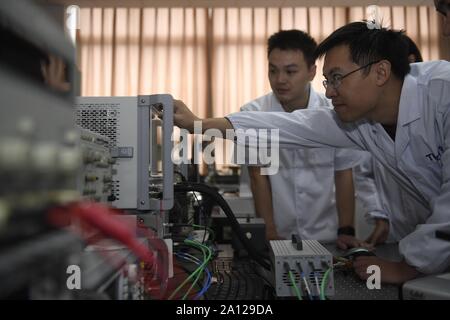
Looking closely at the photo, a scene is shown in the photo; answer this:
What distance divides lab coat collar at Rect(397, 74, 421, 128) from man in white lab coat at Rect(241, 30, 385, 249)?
603mm

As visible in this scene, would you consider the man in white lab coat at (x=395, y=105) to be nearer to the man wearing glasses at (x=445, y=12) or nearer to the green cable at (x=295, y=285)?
the man wearing glasses at (x=445, y=12)

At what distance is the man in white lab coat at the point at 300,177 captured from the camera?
67.3 inches

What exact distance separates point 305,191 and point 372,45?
0.80 metres

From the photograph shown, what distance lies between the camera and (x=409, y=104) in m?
1.08

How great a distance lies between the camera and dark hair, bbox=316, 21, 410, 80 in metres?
1.11

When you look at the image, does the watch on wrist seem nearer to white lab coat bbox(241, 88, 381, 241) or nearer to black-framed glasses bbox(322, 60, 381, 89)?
white lab coat bbox(241, 88, 381, 241)

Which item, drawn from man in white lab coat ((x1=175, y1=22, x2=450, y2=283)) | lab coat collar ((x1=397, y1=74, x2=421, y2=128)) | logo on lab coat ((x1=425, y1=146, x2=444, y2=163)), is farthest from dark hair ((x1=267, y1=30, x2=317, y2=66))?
logo on lab coat ((x1=425, y1=146, x2=444, y2=163))

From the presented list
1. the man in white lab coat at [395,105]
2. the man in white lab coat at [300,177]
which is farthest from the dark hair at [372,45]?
the man in white lab coat at [300,177]

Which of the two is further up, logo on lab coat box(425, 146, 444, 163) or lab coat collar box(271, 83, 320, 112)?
lab coat collar box(271, 83, 320, 112)

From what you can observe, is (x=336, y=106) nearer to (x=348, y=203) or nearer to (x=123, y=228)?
(x=348, y=203)

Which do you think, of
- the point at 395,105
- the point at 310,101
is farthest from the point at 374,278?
the point at 310,101

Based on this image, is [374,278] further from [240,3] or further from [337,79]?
[240,3]

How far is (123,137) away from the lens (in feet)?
3.27
